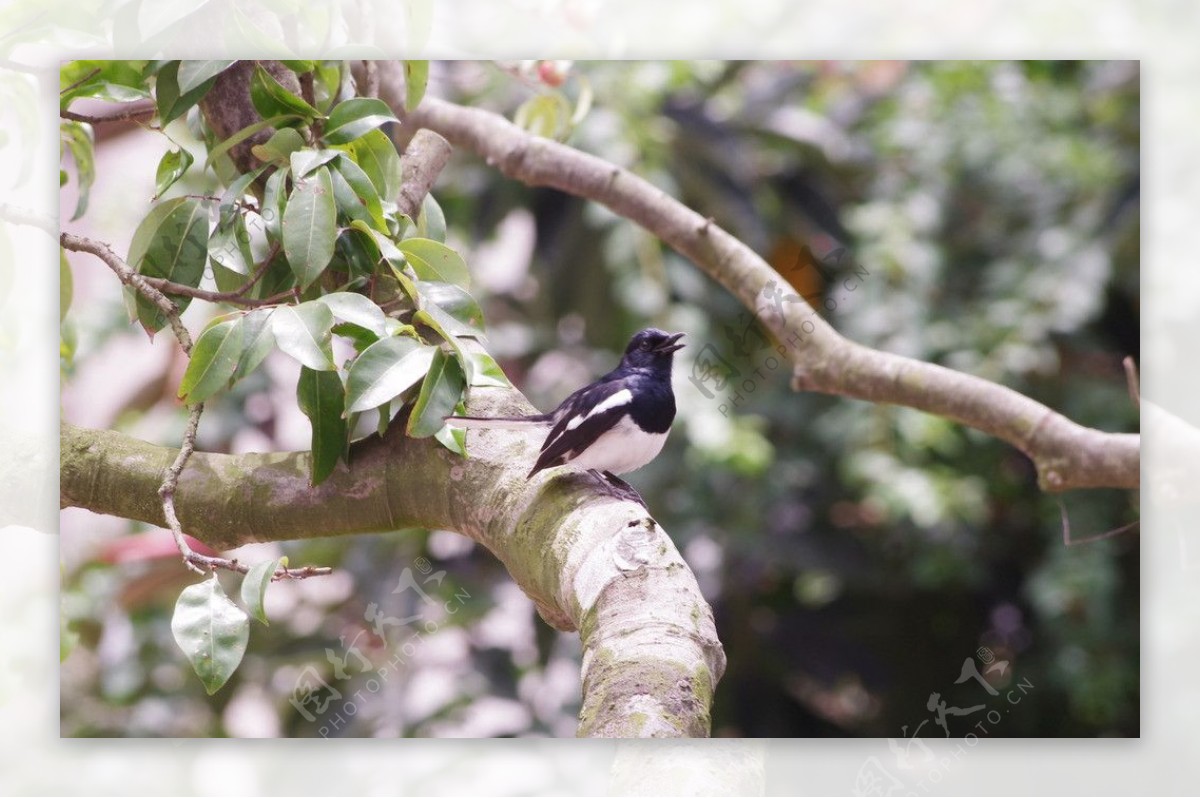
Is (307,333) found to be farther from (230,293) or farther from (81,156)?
(81,156)

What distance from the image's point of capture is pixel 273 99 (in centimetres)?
166

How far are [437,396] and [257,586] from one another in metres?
0.33

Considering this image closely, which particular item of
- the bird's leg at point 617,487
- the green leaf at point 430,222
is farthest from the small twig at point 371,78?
the bird's leg at point 617,487

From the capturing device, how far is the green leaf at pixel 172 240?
1.76 metres

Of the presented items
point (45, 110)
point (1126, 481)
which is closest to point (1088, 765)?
point (1126, 481)

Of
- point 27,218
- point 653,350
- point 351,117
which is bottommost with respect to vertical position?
point 653,350

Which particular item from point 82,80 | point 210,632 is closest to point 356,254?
point 210,632

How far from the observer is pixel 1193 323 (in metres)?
2.03

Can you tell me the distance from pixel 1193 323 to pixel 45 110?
6.36 ft

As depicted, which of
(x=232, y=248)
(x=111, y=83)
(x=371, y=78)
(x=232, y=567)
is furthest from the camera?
(x=371, y=78)

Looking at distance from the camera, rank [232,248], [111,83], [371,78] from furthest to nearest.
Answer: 1. [371,78]
2. [111,83]
3. [232,248]

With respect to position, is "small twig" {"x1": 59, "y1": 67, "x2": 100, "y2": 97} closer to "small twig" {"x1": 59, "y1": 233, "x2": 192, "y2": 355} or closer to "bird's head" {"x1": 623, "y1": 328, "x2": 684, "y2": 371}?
"small twig" {"x1": 59, "y1": 233, "x2": 192, "y2": 355}

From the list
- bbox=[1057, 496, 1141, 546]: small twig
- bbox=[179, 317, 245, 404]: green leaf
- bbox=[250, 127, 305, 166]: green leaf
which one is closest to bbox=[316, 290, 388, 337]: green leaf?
bbox=[179, 317, 245, 404]: green leaf

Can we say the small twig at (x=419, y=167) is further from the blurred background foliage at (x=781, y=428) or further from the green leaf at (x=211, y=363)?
the green leaf at (x=211, y=363)
